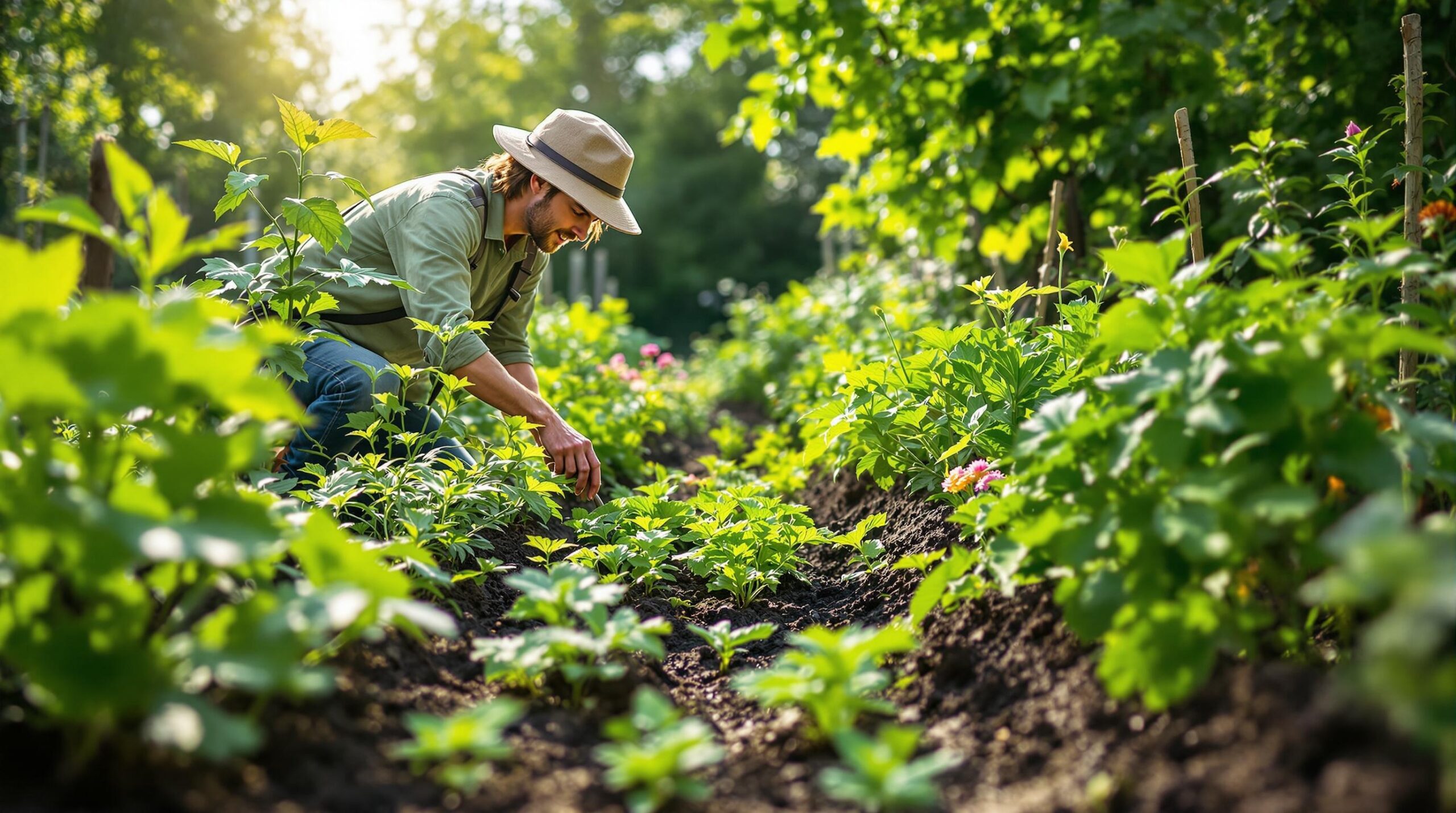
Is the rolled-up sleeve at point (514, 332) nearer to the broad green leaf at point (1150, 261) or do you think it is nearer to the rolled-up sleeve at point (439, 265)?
the rolled-up sleeve at point (439, 265)

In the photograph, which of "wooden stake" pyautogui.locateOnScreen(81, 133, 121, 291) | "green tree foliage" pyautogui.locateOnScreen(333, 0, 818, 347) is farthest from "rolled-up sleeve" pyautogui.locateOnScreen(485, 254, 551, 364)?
"green tree foliage" pyautogui.locateOnScreen(333, 0, 818, 347)

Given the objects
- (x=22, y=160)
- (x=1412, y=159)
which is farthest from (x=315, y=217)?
(x=22, y=160)

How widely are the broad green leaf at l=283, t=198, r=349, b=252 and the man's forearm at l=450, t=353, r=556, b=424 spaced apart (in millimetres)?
596

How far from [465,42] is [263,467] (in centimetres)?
2931

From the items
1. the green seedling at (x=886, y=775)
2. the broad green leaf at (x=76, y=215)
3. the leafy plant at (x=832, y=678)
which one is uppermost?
the broad green leaf at (x=76, y=215)

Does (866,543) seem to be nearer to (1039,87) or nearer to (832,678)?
(832,678)

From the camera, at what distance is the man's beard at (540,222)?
3.24 metres

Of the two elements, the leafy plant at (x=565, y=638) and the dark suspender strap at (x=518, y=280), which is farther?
the dark suspender strap at (x=518, y=280)

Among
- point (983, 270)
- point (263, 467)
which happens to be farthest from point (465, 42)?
point (263, 467)

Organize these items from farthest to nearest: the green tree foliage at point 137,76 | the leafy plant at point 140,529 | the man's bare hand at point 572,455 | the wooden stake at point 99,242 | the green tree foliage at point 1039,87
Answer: the green tree foliage at point 137,76, the wooden stake at point 99,242, the green tree foliage at point 1039,87, the man's bare hand at point 572,455, the leafy plant at point 140,529

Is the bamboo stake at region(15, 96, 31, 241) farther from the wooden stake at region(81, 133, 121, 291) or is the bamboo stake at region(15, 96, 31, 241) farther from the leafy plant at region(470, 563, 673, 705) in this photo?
the leafy plant at region(470, 563, 673, 705)

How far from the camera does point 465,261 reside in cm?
304

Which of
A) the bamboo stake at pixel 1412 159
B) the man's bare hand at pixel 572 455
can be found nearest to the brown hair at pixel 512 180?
the man's bare hand at pixel 572 455

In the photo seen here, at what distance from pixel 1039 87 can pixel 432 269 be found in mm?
2676
